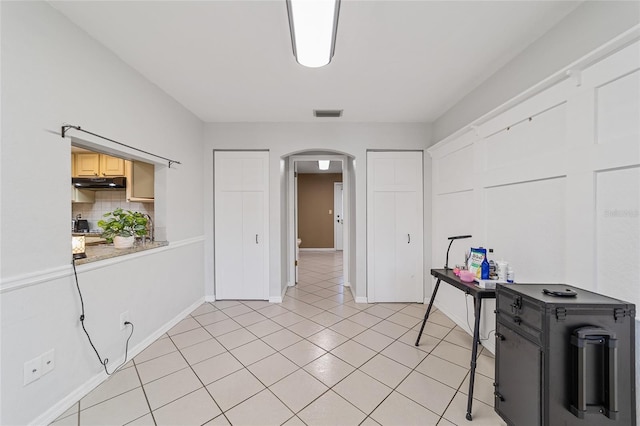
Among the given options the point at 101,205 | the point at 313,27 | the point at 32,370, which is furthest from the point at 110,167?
the point at 313,27

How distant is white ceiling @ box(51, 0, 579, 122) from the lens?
1579 mm

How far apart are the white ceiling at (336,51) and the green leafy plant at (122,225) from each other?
137 cm

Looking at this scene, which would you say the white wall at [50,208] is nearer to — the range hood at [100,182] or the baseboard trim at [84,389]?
the baseboard trim at [84,389]

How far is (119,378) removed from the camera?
1939mm

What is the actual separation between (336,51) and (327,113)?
49.7 inches

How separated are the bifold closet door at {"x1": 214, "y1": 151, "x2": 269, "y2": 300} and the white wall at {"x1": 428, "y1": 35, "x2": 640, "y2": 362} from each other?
2657 millimetres

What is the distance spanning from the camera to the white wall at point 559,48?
4.40ft

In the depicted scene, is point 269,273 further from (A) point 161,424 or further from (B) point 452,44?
(B) point 452,44

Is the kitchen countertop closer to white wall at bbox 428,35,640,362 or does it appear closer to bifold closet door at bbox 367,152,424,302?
bifold closet door at bbox 367,152,424,302

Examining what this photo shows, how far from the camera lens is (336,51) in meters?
1.98

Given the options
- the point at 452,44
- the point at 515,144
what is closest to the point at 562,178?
the point at 515,144

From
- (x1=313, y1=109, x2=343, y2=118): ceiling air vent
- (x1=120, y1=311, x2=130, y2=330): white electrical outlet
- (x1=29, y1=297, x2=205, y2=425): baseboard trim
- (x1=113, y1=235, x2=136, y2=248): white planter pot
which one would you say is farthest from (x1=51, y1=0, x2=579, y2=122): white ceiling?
(x1=29, y1=297, x2=205, y2=425): baseboard trim

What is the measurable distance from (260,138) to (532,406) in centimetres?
365

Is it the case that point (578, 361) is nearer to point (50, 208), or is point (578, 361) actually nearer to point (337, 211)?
point (50, 208)
